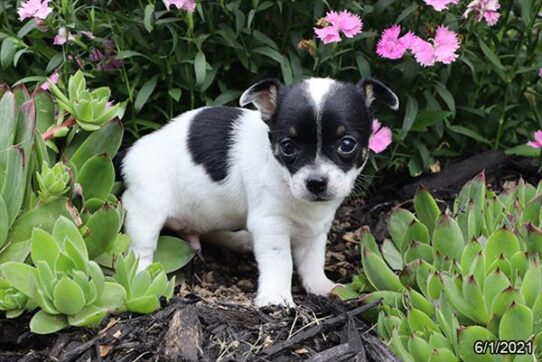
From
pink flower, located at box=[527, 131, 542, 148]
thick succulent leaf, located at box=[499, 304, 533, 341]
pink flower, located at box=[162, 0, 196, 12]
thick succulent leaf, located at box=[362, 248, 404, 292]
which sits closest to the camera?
thick succulent leaf, located at box=[499, 304, 533, 341]

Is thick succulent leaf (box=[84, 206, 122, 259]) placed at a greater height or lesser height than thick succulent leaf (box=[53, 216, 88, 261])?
lesser

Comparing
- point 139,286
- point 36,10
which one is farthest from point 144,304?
point 36,10

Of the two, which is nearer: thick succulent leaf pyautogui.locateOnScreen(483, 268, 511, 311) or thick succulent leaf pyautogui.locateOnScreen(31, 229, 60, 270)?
thick succulent leaf pyautogui.locateOnScreen(483, 268, 511, 311)

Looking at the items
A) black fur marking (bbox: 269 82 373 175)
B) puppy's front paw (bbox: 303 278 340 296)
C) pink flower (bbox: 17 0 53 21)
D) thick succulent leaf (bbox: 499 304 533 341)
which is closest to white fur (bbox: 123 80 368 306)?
puppy's front paw (bbox: 303 278 340 296)

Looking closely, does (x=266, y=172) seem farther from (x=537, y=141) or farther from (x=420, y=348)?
(x=537, y=141)

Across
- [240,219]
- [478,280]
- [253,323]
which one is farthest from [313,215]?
[478,280]

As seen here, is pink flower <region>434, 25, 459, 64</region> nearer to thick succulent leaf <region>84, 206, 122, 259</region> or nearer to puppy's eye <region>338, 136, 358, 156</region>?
puppy's eye <region>338, 136, 358, 156</region>

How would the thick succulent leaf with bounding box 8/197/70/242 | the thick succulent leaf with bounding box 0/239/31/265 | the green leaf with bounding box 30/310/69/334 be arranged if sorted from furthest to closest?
1. the thick succulent leaf with bounding box 8/197/70/242
2. the thick succulent leaf with bounding box 0/239/31/265
3. the green leaf with bounding box 30/310/69/334
